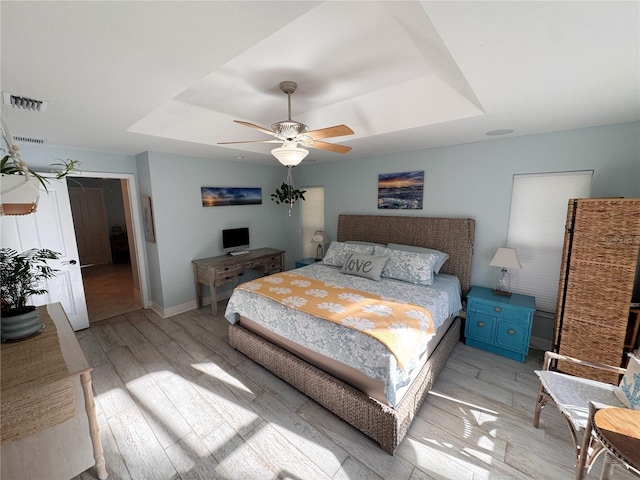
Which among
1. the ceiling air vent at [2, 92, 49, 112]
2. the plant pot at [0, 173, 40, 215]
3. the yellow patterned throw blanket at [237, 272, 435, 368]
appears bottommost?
the yellow patterned throw blanket at [237, 272, 435, 368]

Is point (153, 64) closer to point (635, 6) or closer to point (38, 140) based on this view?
point (635, 6)

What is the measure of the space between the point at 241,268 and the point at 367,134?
272 cm

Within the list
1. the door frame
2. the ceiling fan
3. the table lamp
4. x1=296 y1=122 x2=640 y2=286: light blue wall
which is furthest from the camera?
the door frame

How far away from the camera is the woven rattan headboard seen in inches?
129

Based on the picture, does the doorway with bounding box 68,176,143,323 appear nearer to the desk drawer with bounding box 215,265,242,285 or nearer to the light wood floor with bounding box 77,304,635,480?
the desk drawer with bounding box 215,265,242,285

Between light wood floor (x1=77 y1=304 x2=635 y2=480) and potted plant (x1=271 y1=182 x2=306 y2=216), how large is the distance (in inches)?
115

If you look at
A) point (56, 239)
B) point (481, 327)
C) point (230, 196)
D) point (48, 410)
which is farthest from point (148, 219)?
point (481, 327)

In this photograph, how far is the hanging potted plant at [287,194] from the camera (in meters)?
4.81

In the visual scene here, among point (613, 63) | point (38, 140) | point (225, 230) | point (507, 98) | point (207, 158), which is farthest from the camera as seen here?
point (225, 230)

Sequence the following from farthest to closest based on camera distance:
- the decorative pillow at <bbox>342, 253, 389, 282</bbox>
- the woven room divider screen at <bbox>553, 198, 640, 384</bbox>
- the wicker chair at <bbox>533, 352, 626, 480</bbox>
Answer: the decorative pillow at <bbox>342, 253, 389, 282</bbox>, the woven room divider screen at <bbox>553, 198, 640, 384</bbox>, the wicker chair at <bbox>533, 352, 626, 480</bbox>

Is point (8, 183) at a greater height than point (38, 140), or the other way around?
point (38, 140)

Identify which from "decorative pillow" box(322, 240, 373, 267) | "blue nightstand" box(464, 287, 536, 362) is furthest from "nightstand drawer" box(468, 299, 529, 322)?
"decorative pillow" box(322, 240, 373, 267)

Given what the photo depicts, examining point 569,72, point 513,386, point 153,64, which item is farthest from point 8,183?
point 513,386

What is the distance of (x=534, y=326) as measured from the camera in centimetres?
294
